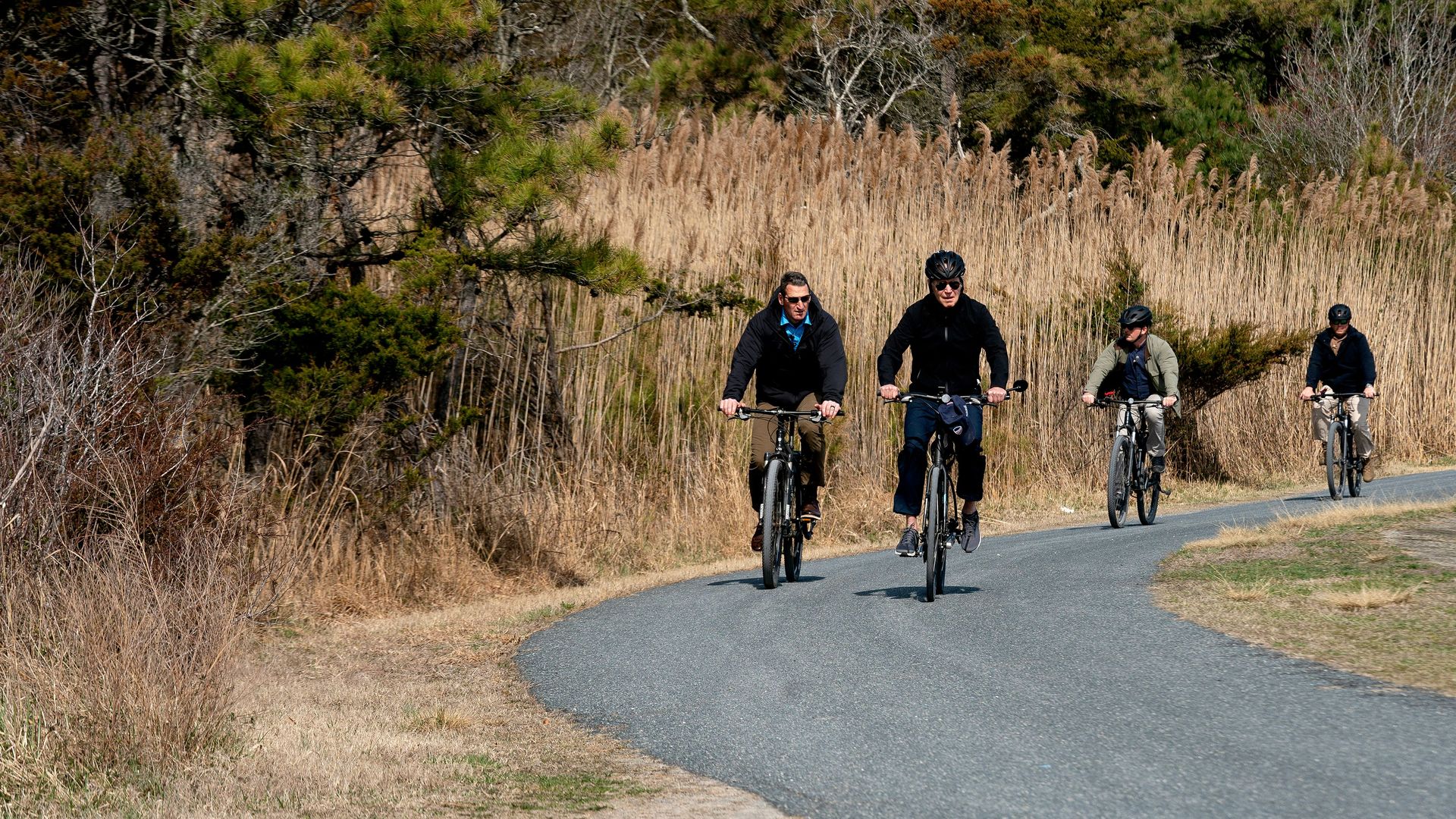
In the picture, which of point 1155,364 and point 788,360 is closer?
point 788,360

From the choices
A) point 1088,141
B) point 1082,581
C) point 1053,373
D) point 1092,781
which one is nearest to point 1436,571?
point 1082,581

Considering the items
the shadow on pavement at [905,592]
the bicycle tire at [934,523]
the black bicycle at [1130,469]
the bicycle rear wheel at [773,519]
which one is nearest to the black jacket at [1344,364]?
the black bicycle at [1130,469]

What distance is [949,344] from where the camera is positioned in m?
10.5

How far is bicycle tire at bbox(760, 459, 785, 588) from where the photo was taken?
1105 centimetres

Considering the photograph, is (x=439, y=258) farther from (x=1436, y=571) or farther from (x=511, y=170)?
(x=1436, y=571)

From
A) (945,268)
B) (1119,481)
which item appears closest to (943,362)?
(945,268)

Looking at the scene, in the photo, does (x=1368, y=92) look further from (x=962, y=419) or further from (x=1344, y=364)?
(x=962, y=419)

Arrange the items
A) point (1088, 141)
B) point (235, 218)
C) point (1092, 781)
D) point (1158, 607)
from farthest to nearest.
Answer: point (1088, 141) → point (235, 218) → point (1158, 607) → point (1092, 781)

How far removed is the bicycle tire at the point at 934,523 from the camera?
1006 centimetres

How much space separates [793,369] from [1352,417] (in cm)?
887

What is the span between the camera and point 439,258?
12.1 meters

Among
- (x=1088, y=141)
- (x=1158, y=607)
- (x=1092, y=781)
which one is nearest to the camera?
(x=1092, y=781)

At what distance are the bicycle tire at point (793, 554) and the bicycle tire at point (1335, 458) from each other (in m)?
7.89

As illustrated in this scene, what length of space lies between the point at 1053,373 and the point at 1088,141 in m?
5.33
